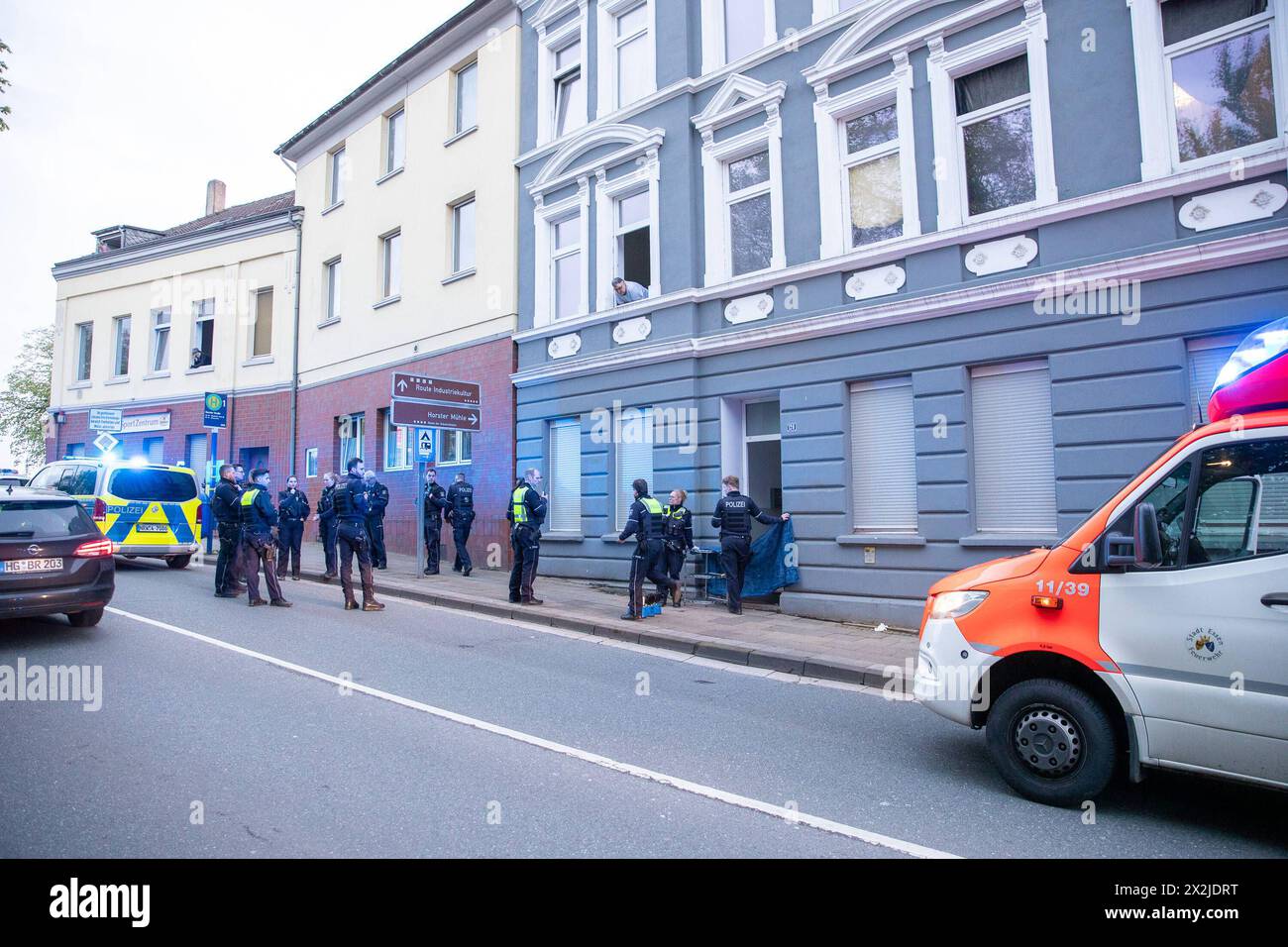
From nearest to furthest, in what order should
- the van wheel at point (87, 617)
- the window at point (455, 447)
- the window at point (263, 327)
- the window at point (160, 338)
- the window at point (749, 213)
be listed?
the van wheel at point (87, 617), the window at point (749, 213), the window at point (455, 447), the window at point (263, 327), the window at point (160, 338)

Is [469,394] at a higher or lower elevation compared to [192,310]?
lower

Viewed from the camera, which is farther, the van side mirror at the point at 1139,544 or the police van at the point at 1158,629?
the van side mirror at the point at 1139,544

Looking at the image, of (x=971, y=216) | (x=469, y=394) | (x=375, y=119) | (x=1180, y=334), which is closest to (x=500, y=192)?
(x=469, y=394)

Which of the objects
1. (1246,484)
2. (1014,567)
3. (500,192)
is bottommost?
(1014,567)

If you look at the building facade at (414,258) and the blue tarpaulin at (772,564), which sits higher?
the building facade at (414,258)

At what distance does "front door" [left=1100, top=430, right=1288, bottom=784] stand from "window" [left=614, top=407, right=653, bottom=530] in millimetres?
9599

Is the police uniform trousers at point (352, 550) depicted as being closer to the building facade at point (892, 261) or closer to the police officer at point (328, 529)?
the police officer at point (328, 529)

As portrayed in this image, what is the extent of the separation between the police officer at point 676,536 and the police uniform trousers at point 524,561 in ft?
6.26

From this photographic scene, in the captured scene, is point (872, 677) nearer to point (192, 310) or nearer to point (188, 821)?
point (188, 821)

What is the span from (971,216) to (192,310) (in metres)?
24.3

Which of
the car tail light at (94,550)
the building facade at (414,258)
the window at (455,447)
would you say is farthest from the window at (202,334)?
the car tail light at (94,550)

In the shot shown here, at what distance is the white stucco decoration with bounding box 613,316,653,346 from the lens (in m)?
13.6

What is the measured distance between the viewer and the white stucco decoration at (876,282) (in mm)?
10578
